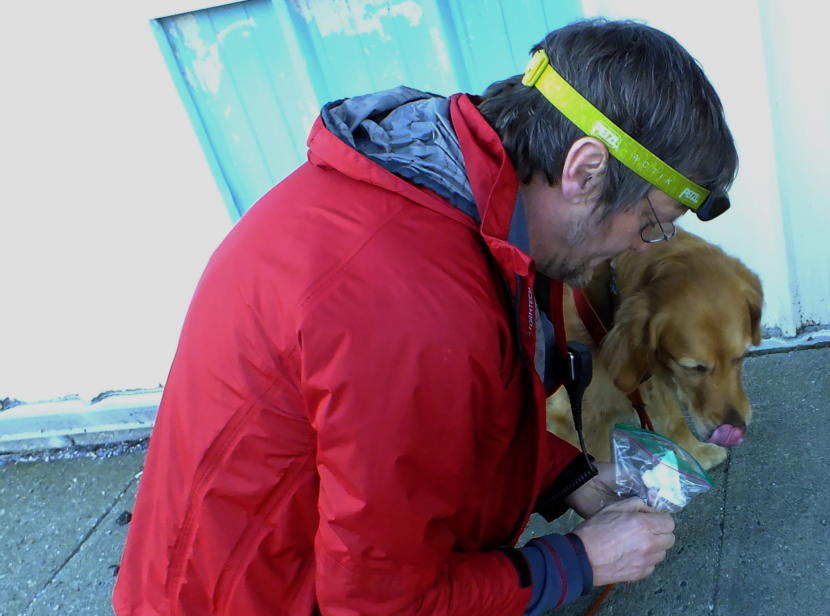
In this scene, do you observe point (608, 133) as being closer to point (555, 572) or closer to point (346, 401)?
point (346, 401)

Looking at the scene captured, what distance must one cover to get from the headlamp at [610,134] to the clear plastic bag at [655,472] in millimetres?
783

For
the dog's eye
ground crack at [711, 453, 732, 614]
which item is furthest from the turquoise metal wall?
ground crack at [711, 453, 732, 614]

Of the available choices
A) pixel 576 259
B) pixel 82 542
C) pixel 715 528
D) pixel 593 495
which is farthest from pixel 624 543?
pixel 82 542

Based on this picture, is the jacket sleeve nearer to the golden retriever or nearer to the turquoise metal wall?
the golden retriever

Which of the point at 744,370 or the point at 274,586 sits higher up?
the point at 274,586

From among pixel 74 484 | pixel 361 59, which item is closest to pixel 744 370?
pixel 361 59

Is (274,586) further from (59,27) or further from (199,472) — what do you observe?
(59,27)

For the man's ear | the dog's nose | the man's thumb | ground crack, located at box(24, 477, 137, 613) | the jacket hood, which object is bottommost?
ground crack, located at box(24, 477, 137, 613)

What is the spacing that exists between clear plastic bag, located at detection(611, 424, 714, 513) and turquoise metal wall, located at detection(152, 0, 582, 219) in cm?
175

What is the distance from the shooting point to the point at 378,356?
4.41 ft

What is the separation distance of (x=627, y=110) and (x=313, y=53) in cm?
216

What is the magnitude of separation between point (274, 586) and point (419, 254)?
80 cm

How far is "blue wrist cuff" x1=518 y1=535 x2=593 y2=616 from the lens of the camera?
1.80 m

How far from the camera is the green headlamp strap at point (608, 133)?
4.92ft
